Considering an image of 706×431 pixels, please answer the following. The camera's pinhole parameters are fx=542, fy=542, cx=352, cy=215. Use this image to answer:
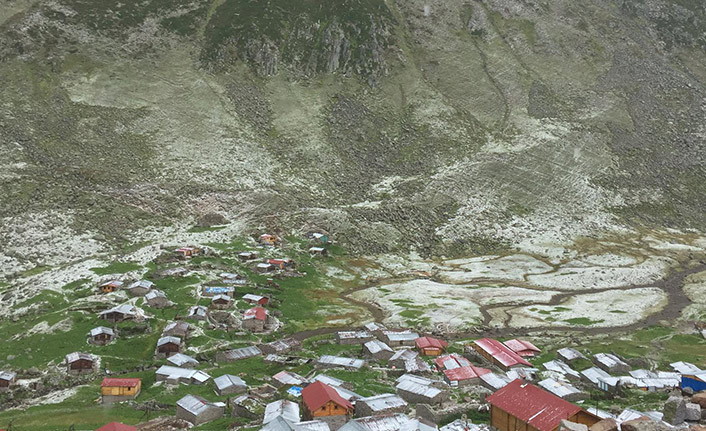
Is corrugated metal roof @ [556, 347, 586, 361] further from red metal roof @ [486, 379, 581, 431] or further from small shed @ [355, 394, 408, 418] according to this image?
Result: small shed @ [355, 394, 408, 418]

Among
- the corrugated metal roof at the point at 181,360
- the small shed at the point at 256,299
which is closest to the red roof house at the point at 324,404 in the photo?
the corrugated metal roof at the point at 181,360

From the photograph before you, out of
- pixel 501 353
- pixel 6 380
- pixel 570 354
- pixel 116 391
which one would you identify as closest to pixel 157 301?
pixel 6 380

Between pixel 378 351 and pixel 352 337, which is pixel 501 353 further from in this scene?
pixel 352 337

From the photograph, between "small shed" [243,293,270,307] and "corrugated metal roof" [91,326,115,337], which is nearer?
"corrugated metal roof" [91,326,115,337]

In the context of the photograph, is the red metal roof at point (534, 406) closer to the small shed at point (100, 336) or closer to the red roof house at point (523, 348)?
the red roof house at point (523, 348)

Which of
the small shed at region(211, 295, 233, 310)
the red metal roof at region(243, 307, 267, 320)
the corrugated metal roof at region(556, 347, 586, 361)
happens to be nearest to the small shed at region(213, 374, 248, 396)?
the red metal roof at region(243, 307, 267, 320)

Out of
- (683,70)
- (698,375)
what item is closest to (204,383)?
(698,375)

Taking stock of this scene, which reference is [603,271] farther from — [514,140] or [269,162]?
[269,162]

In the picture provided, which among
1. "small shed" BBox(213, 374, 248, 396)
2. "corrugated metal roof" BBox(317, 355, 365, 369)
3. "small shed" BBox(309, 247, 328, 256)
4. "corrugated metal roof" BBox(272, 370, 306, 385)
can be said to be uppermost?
"small shed" BBox(213, 374, 248, 396)
